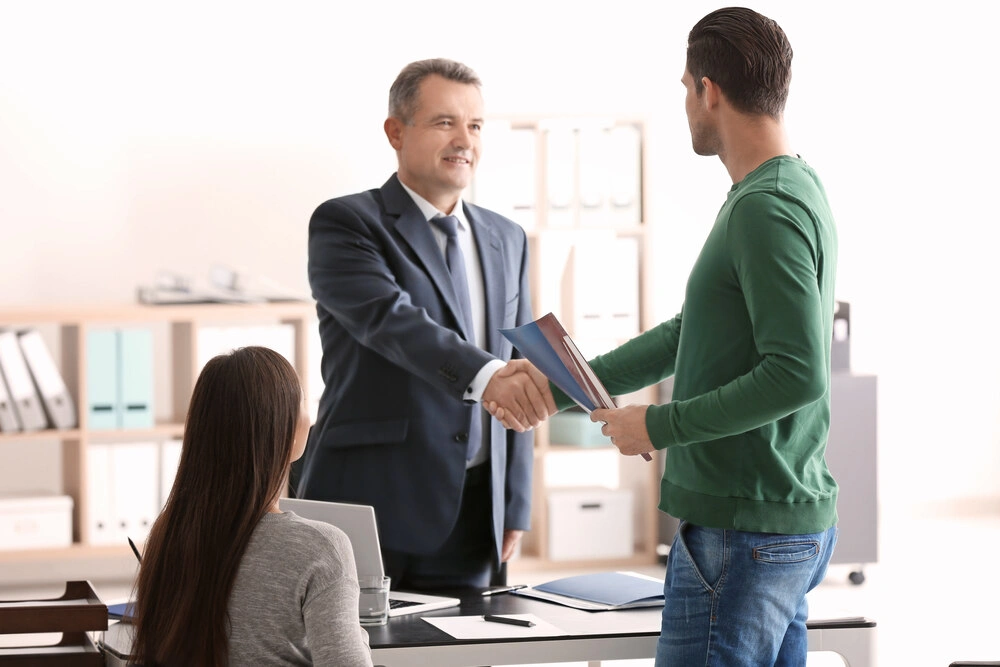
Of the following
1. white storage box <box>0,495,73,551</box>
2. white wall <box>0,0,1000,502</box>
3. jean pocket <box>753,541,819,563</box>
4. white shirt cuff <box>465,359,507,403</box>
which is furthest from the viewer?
white wall <box>0,0,1000,502</box>

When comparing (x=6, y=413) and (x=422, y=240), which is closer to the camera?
(x=422, y=240)

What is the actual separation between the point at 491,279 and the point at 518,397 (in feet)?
1.12

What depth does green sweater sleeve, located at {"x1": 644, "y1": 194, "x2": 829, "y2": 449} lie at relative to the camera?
1621 millimetres

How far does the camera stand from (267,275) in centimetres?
548

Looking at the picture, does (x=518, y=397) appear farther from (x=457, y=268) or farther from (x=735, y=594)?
(x=735, y=594)

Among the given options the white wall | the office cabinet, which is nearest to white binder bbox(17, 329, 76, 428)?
the white wall

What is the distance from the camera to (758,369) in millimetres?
1640

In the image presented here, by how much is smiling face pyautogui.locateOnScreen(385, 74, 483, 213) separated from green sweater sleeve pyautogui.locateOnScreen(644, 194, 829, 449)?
1.07 m

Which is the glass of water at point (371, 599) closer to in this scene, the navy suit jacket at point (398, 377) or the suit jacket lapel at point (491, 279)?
the navy suit jacket at point (398, 377)

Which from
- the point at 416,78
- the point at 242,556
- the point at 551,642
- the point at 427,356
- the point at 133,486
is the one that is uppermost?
the point at 416,78

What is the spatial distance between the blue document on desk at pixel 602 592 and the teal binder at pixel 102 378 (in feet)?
9.92

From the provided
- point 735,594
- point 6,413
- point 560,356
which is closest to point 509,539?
point 560,356

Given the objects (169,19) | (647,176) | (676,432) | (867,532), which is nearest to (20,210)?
(169,19)

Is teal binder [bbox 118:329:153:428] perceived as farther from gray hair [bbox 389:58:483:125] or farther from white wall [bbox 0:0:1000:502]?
gray hair [bbox 389:58:483:125]
